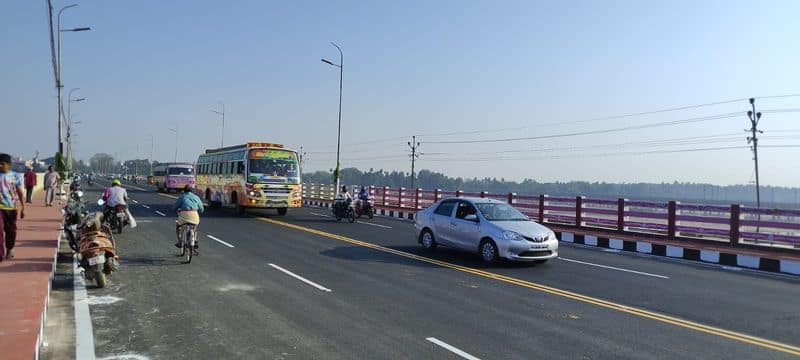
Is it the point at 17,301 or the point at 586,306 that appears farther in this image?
the point at 586,306

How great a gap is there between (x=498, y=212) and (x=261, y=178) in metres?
13.2

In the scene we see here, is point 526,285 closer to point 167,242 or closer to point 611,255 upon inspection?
point 611,255

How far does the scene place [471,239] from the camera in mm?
13492

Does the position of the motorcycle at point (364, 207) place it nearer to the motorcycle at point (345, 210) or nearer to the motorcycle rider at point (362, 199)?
the motorcycle rider at point (362, 199)

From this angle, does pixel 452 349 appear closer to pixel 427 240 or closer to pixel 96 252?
pixel 96 252

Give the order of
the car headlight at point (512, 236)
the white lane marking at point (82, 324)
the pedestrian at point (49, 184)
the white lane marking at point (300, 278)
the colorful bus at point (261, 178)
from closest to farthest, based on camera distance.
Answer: the white lane marking at point (82, 324) → the white lane marking at point (300, 278) → the car headlight at point (512, 236) → the colorful bus at point (261, 178) → the pedestrian at point (49, 184)

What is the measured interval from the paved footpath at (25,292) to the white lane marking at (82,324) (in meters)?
0.39

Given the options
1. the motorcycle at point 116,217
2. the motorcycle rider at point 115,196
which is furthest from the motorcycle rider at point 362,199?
the motorcycle rider at point 115,196

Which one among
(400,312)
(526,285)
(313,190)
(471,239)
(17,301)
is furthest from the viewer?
(313,190)

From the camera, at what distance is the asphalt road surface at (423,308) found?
6.26 meters

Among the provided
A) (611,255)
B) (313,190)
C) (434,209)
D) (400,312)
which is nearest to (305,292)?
(400,312)

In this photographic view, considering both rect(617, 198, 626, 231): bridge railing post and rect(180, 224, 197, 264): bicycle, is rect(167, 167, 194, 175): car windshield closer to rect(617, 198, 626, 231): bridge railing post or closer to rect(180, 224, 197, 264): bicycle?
rect(617, 198, 626, 231): bridge railing post

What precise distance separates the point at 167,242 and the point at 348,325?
9.60 meters

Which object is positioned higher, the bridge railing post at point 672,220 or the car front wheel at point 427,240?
the bridge railing post at point 672,220
